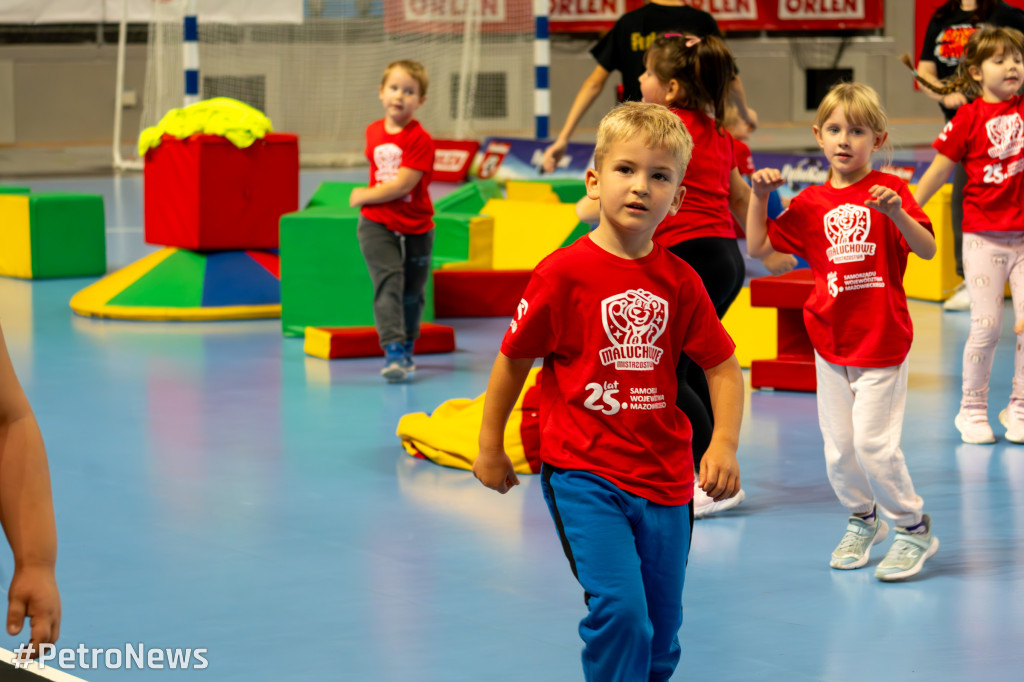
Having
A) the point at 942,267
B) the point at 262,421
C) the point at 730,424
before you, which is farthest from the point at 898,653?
the point at 942,267

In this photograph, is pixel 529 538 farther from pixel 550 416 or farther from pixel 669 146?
pixel 669 146

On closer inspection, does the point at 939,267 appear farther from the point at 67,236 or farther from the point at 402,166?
the point at 67,236

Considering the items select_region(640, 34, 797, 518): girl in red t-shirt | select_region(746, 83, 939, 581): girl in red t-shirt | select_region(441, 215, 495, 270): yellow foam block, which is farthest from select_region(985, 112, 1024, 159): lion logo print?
select_region(441, 215, 495, 270): yellow foam block

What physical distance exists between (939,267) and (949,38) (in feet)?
4.70

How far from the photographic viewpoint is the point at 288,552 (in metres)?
4.12

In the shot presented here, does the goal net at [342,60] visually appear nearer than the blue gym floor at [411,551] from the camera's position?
No

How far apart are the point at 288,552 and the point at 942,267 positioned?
5771 millimetres

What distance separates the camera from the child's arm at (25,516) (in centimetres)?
188

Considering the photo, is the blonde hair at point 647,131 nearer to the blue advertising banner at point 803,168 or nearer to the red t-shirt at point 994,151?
the red t-shirt at point 994,151

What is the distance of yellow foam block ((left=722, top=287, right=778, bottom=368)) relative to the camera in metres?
6.87

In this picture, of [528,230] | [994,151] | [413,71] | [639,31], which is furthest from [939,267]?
[413,71]

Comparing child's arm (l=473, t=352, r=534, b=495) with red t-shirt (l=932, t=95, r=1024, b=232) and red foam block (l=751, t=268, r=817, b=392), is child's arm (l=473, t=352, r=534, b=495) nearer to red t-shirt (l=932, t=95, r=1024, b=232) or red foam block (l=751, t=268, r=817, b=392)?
red t-shirt (l=932, t=95, r=1024, b=232)

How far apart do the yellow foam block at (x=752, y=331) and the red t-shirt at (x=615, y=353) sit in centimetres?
415

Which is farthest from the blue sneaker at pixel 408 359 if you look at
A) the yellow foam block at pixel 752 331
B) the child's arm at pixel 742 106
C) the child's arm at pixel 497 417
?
the child's arm at pixel 497 417
